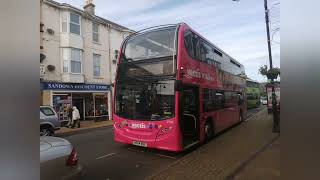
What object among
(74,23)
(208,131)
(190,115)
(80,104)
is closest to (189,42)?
(190,115)

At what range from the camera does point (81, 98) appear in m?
13.1

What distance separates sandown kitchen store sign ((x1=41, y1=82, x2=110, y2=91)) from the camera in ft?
39.0

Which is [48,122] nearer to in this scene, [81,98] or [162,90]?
[81,98]

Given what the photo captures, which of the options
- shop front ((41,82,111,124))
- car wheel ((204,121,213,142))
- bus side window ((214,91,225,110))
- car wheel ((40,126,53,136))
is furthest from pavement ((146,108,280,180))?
shop front ((41,82,111,124))

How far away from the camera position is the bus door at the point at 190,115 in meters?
5.68

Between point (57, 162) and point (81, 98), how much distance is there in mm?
11003

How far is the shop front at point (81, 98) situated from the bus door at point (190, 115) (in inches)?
267

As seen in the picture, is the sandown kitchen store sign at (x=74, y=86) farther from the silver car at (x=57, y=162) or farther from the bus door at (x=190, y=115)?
the silver car at (x=57, y=162)

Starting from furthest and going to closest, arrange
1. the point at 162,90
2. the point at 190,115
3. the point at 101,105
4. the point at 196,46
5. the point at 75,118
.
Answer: the point at 101,105 < the point at 75,118 < the point at 196,46 < the point at 190,115 < the point at 162,90

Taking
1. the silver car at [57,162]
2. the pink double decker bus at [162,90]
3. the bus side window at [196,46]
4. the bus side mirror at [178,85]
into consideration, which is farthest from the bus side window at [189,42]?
the silver car at [57,162]

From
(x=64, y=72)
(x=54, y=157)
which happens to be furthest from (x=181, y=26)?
(x=64, y=72)

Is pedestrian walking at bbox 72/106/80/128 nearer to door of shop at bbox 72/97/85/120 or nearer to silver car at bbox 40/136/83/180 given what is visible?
door of shop at bbox 72/97/85/120
